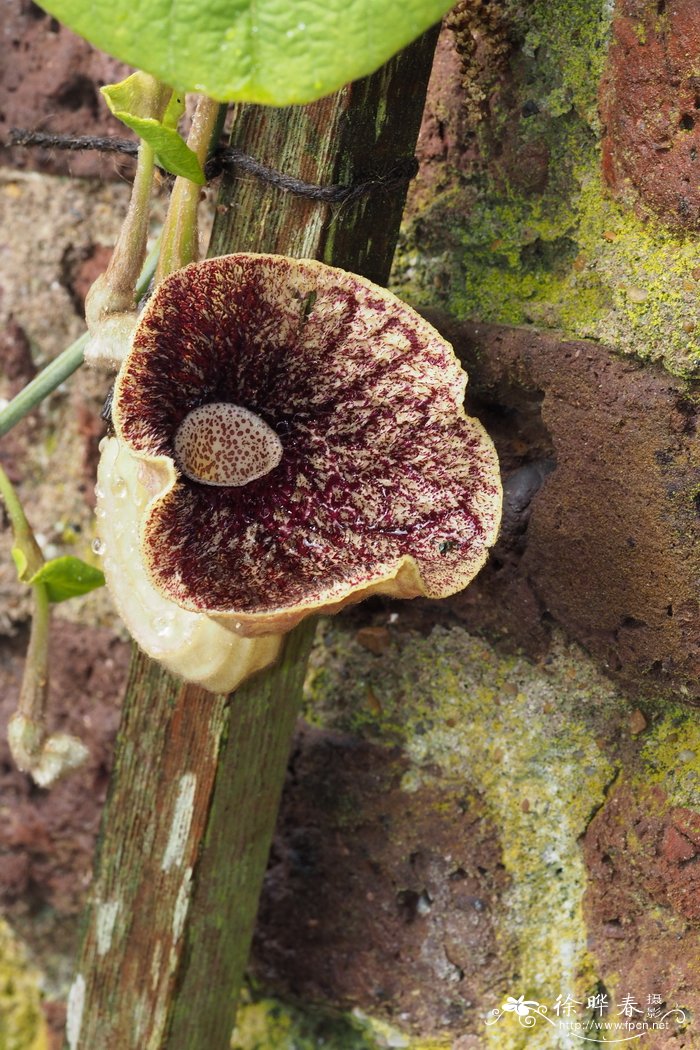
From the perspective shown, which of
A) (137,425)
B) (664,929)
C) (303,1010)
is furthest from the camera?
(303,1010)

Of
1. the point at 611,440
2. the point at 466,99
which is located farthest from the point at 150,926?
the point at 466,99

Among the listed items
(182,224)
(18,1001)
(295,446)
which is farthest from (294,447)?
(18,1001)

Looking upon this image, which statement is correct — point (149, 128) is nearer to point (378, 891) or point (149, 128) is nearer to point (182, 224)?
point (182, 224)

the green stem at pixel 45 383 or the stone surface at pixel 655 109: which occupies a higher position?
the stone surface at pixel 655 109

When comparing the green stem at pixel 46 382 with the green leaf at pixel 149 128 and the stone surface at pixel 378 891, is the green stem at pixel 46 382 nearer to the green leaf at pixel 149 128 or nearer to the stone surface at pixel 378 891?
the green leaf at pixel 149 128

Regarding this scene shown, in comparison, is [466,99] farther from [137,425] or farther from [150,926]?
[150,926]

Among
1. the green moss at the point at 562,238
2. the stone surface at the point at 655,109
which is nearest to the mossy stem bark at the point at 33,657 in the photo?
the green moss at the point at 562,238

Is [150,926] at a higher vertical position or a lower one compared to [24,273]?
lower
